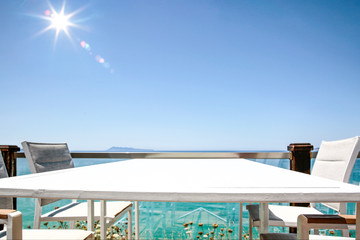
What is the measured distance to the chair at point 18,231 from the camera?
28.3 inches

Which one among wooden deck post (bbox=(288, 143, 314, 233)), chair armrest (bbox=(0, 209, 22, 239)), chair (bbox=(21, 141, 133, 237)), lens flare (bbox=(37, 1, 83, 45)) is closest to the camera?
chair armrest (bbox=(0, 209, 22, 239))

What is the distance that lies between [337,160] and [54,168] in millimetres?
2157

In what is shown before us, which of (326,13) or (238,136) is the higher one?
(326,13)

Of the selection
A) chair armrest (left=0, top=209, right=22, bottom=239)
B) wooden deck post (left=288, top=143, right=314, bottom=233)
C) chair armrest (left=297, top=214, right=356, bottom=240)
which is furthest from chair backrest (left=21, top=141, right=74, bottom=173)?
wooden deck post (left=288, top=143, right=314, bottom=233)

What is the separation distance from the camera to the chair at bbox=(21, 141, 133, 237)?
1625 millimetres

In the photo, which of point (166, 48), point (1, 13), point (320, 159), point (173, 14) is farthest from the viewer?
point (166, 48)

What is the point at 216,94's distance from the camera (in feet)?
57.0

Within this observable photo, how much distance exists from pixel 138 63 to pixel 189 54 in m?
2.41

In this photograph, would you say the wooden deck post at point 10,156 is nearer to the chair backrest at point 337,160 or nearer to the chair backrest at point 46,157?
the chair backrest at point 46,157

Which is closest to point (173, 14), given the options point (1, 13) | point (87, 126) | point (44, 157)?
point (1, 13)

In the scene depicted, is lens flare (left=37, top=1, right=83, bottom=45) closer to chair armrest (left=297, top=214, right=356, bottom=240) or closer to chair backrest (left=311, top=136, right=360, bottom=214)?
chair backrest (left=311, top=136, right=360, bottom=214)

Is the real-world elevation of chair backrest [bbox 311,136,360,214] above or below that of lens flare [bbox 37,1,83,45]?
below

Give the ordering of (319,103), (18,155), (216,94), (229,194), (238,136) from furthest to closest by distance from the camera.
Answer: (238,136)
(319,103)
(216,94)
(18,155)
(229,194)

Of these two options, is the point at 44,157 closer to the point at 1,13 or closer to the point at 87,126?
the point at 1,13
